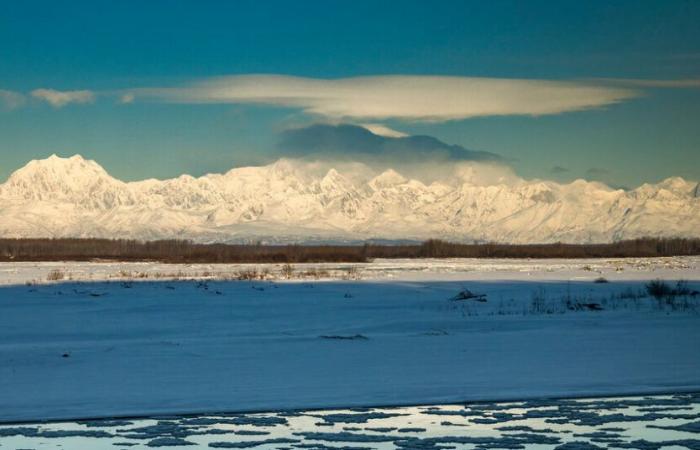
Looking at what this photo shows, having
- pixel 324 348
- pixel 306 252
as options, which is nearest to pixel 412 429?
pixel 324 348

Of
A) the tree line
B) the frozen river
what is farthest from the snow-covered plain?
the tree line

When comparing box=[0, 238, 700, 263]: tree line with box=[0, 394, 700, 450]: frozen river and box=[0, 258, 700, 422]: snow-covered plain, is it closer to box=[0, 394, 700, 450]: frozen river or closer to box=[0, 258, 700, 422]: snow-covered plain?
box=[0, 258, 700, 422]: snow-covered plain

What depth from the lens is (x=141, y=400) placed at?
514 inches

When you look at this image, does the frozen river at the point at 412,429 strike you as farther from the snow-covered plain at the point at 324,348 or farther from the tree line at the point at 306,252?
the tree line at the point at 306,252

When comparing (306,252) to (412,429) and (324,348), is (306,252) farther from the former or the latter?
(412,429)

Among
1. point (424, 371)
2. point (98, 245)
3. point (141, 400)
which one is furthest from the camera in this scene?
point (98, 245)

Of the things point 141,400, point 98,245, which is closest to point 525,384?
point 141,400

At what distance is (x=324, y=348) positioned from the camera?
18.4m

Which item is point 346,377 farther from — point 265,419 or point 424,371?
point 265,419

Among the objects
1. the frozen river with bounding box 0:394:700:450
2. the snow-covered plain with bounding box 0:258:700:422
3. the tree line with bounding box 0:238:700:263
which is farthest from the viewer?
the tree line with bounding box 0:238:700:263

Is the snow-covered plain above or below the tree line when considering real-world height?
below

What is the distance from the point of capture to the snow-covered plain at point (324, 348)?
13508 millimetres

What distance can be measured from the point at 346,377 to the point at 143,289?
21.3 metres

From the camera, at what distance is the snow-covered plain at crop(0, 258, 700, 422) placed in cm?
1351
